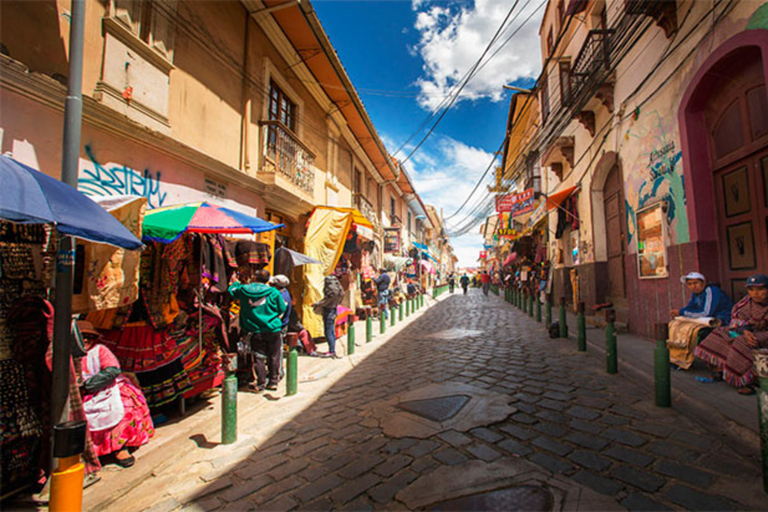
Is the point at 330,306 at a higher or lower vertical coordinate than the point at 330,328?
higher

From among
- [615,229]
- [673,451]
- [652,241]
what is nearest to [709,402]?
[673,451]

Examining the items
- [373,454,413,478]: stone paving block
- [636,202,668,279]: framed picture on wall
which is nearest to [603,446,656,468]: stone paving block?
[373,454,413,478]: stone paving block

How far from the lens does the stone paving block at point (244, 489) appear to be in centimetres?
268

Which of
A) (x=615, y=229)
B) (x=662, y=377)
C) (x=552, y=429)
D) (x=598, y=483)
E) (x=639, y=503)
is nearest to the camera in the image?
(x=639, y=503)

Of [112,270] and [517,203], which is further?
[517,203]

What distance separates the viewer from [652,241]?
7.37 m

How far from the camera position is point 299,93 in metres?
10.4

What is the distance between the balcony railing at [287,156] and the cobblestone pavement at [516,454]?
5922 mm

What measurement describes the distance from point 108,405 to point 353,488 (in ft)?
7.72

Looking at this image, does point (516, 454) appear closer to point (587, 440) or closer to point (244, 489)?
point (587, 440)

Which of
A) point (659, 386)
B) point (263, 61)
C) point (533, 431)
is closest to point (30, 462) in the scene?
point (533, 431)

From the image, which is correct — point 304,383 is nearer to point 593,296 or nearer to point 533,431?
point 533,431

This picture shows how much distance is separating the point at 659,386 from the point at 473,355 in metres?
3.21

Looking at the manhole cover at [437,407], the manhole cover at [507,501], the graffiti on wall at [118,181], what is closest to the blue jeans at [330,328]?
the manhole cover at [437,407]
